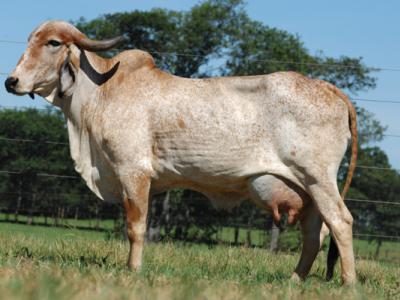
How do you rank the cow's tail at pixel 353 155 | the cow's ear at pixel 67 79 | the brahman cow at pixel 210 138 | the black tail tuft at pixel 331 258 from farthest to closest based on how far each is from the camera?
the cow's ear at pixel 67 79 → the black tail tuft at pixel 331 258 → the cow's tail at pixel 353 155 → the brahman cow at pixel 210 138

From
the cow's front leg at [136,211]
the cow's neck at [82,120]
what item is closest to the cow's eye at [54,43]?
the cow's neck at [82,120]

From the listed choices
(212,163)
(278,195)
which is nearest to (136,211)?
(212,163)

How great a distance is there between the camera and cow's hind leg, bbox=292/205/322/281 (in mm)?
7043

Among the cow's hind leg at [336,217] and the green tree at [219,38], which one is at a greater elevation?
the green tree at [219,38]

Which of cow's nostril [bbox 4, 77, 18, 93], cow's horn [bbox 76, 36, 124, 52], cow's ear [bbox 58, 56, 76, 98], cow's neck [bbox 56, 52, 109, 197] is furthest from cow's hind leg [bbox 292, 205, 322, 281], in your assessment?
cow's nostril [bbox 4, 77, 18, 93]

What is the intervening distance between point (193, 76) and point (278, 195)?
2634 cm

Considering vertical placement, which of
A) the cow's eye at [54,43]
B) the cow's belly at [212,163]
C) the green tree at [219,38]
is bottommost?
the cow's belly at [212,163]

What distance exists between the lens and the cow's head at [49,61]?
282 inches

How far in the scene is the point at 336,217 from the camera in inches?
259

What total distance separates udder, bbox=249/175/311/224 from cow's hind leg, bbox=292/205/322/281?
0.21 m

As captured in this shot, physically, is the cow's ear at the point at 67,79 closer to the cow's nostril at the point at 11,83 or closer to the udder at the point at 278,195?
the cow's nostril at the point at 11,83

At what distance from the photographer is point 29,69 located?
720 cm

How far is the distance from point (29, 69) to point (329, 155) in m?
2.90

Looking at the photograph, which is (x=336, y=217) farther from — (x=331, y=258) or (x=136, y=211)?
(x=136, y=211)
